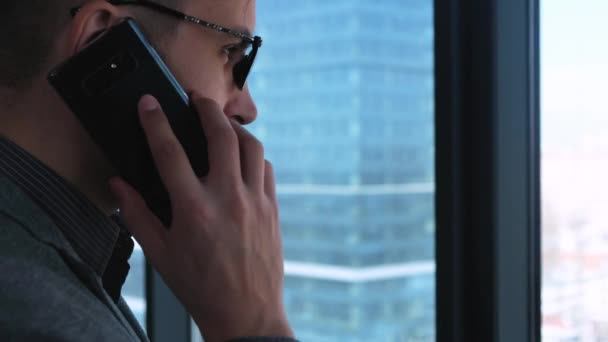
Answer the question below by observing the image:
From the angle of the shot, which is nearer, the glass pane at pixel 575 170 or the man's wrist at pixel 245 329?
the man's wrist at pixel 245 329

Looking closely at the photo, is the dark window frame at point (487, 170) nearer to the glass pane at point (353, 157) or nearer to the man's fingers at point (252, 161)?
the glass pane at point (353, 157)

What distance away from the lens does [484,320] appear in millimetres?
1050

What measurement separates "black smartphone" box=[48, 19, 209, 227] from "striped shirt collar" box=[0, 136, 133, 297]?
0.20 ft

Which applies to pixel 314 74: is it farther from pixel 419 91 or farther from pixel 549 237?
pixel 549 237

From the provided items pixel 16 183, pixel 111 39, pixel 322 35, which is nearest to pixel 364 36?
pixel 322 35

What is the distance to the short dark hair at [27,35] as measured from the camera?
696 millimetres

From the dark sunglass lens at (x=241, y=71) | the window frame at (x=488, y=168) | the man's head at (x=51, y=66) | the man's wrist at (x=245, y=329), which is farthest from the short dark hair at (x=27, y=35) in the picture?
the window frame at (x=488, y=168)

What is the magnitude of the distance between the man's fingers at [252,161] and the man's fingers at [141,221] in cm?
11

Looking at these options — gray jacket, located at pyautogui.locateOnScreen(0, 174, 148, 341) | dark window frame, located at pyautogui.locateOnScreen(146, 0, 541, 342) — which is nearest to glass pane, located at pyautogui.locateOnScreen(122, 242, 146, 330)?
dark window frame, located at pyautogui.locateOnScreen(146, 0, 541, 342)

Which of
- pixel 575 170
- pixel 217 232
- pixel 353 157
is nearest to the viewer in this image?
pixel 217 232

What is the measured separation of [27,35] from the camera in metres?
0.70

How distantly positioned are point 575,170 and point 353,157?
546mm

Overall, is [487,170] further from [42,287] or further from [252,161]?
[42,287]

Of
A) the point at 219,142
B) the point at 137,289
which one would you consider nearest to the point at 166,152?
the point at 219,142
